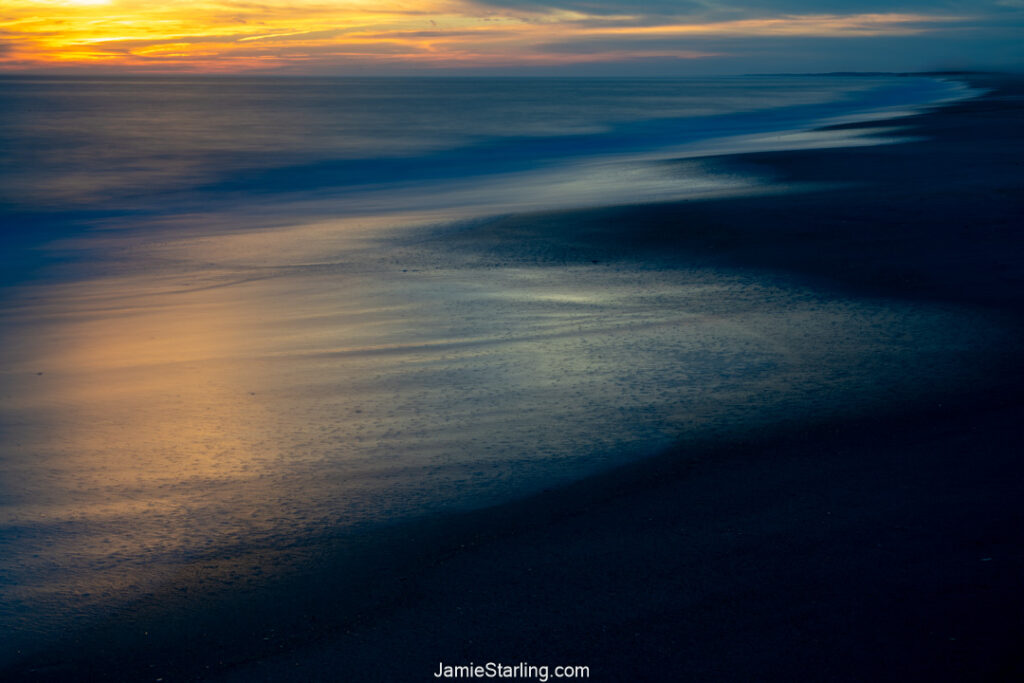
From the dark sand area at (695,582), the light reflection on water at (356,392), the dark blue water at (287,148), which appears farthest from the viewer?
the dark blue water at (287,148)

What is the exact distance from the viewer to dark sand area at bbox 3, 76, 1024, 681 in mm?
3059

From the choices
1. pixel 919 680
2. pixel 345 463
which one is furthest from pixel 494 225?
pixel 919 680

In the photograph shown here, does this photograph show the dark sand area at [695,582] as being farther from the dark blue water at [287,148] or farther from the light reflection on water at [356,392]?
the dark blue water at [287,148]

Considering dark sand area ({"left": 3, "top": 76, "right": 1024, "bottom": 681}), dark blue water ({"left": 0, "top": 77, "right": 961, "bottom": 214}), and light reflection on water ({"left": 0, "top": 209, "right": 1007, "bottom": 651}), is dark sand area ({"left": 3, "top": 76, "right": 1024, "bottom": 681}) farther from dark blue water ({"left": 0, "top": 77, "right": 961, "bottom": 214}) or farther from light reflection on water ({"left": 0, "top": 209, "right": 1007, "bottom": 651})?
dark blue water ({"left": 0, "top": 77, "right": 961, "bottom": 214})

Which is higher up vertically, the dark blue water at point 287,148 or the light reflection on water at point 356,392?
the light reflection on water at point 356,392

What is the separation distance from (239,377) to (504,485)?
2.49 m

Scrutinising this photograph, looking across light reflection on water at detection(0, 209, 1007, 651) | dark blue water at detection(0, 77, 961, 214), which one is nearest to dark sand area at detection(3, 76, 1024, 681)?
light reflection on water at detection(0, 209, 1007, 651)

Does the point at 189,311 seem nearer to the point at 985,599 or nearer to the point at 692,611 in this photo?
the point at 692,611

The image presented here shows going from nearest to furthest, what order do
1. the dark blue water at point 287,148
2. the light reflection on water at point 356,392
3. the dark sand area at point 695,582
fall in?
the dark sand area at point 695,582 < the light reflection on water at point 356,392 < the dark blue water at point 287,148

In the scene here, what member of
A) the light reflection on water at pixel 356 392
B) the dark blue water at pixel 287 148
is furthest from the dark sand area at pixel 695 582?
the dark blue water at pixel 287 148

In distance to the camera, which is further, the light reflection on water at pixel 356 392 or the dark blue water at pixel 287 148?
the dark blue water at pixel 287 148

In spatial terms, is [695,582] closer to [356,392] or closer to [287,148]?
[356,392]

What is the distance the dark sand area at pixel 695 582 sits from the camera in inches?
120

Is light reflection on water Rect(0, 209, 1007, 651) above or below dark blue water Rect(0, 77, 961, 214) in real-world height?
above
